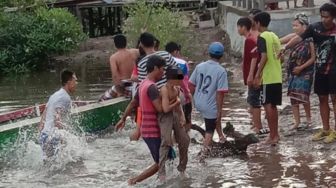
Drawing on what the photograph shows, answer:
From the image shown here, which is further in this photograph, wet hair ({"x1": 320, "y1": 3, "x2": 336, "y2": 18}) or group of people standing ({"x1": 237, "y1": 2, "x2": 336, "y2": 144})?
group of people standing ({"x1": 237, "y1": 2, "x2": 336, "y2": 144})

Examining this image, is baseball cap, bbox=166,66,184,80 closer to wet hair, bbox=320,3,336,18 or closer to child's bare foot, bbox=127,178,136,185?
child's bare foot, bbox=127,178,136,185

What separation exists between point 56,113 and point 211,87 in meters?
1.98

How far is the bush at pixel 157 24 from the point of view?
20.6 metres

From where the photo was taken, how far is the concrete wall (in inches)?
698

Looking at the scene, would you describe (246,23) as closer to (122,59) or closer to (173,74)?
(122,59)

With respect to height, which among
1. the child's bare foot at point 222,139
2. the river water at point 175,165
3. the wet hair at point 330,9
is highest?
the wet hair at point 330,9

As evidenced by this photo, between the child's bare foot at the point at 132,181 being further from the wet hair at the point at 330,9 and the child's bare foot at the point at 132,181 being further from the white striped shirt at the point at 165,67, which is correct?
the wet hair at the point at 330,9

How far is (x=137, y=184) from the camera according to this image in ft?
26.5

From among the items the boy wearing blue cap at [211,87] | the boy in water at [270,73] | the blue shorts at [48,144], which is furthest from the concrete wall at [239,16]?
the blue shorts at [48,144]

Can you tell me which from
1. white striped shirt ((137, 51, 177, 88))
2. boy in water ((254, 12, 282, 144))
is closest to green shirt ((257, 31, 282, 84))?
boy in water ((254, 12, 282, 144))

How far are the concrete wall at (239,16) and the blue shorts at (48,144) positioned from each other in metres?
9.98

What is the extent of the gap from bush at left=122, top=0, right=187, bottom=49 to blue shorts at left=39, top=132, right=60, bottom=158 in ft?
37.2

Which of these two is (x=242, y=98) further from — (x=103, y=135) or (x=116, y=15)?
(x=116, y=15)

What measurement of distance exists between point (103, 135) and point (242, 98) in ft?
13.2
